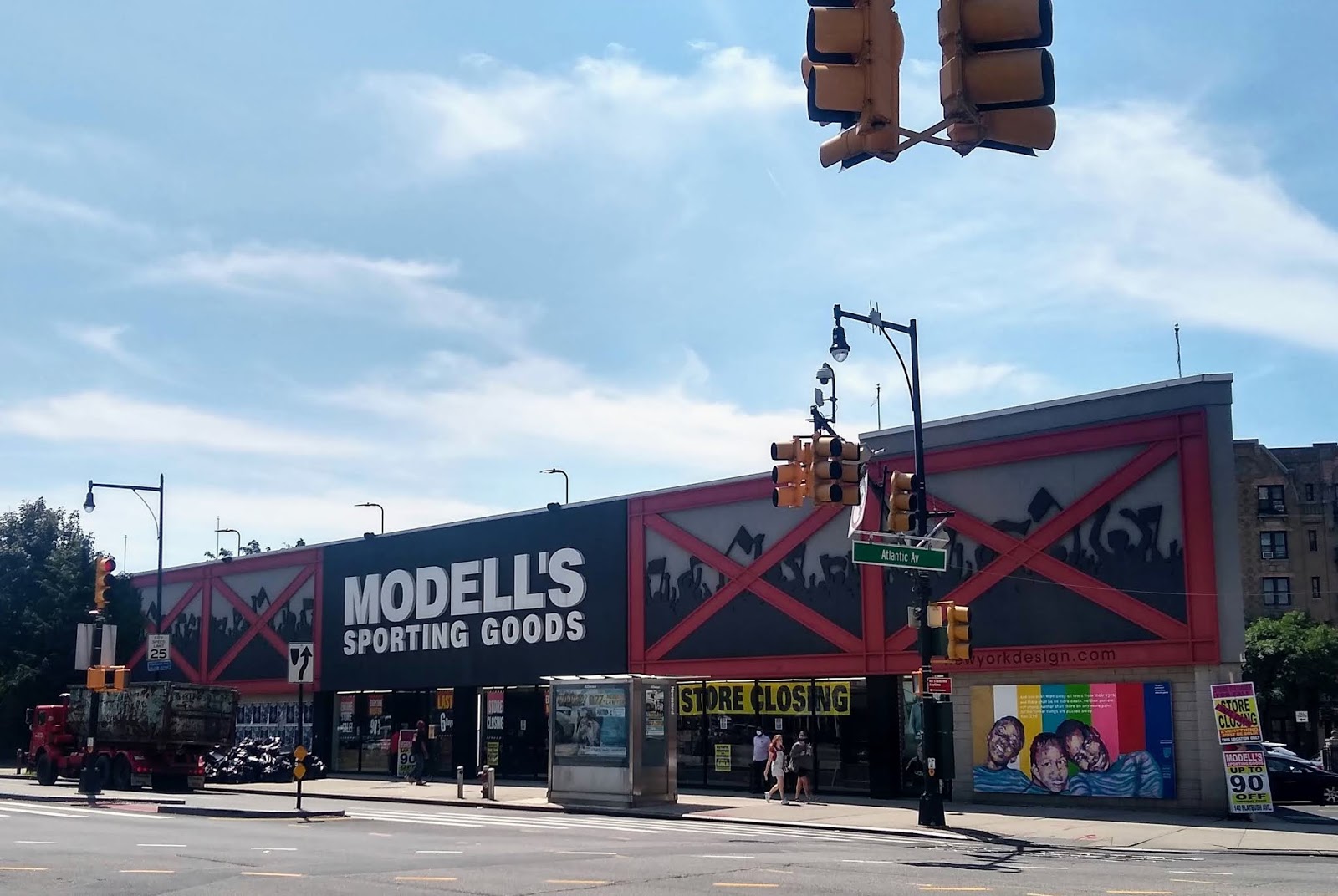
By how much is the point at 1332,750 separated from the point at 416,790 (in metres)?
31.6

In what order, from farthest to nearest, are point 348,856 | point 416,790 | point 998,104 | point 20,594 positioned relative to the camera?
point 20,594 < point 416,790 < point 348,856 < point 998,104

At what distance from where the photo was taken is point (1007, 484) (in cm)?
3023

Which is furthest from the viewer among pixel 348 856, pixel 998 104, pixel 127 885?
pixel 348 856

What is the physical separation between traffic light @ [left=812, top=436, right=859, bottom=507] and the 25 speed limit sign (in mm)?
10547

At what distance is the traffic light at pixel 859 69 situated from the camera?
635 centimetres

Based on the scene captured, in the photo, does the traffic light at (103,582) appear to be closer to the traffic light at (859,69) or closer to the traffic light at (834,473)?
the traffic light at (834,473)

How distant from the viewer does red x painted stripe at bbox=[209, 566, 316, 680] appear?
159ft

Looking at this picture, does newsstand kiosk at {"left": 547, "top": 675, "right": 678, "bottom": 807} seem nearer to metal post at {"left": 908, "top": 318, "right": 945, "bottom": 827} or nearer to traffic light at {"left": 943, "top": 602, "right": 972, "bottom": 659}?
metal post at {"left": 908, "top": 318, "right": 945, "bottom": 827}

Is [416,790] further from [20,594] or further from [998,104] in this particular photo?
[998,104]

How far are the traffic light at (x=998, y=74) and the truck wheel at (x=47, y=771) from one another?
4312cm

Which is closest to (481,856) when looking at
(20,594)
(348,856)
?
(348,856)

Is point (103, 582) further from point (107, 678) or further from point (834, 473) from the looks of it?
point (834, 473)

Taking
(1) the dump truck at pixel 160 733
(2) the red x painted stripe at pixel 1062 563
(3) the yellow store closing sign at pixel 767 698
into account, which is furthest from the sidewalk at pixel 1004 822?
(2) the red x painted stripe at pixel 1062 563

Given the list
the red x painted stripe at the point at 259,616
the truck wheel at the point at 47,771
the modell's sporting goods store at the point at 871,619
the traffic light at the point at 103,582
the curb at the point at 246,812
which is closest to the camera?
the modell's sporting goods store at the point at 871,619
